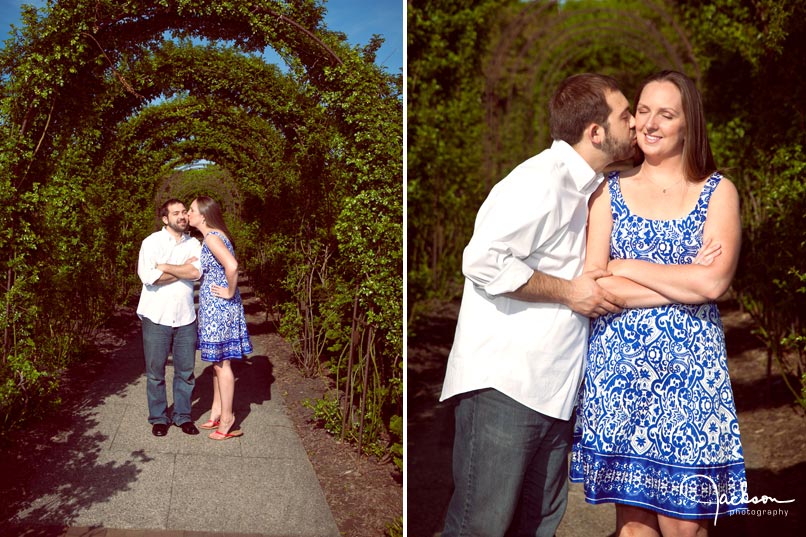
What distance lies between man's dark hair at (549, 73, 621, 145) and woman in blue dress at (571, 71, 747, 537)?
0.16 metres

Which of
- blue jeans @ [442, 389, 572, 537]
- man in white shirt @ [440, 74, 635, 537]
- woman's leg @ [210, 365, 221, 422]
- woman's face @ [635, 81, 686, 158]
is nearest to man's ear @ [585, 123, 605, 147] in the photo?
man in white shirt @ [440, 74, 635, 537]

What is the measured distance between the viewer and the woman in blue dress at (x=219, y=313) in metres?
2.97

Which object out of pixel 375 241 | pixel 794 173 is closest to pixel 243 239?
pixel 375 241

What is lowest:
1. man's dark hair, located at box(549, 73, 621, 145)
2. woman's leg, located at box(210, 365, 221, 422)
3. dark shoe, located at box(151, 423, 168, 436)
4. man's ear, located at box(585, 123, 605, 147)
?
dark shoe, located at box(151, 423, 168, 436)

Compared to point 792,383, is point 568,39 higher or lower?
higher

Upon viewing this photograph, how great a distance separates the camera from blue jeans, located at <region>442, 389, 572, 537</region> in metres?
2.07

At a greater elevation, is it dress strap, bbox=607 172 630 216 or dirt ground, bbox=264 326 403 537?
dress strap, bbox=607 172 630 216

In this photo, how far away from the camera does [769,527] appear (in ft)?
10.7

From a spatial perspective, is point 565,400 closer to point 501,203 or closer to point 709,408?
point 709,408

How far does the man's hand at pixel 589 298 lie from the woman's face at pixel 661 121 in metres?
0.45

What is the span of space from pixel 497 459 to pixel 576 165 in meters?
0.87

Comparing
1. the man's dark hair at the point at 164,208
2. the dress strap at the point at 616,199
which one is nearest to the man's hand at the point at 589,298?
the dress strap at the point at 616,199

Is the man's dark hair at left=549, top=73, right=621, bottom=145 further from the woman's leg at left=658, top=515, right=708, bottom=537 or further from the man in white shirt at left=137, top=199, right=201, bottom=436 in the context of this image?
the man in white shirt at left=137, top=199, right=201, bottom=436

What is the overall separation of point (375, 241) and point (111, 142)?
1.17 meters
